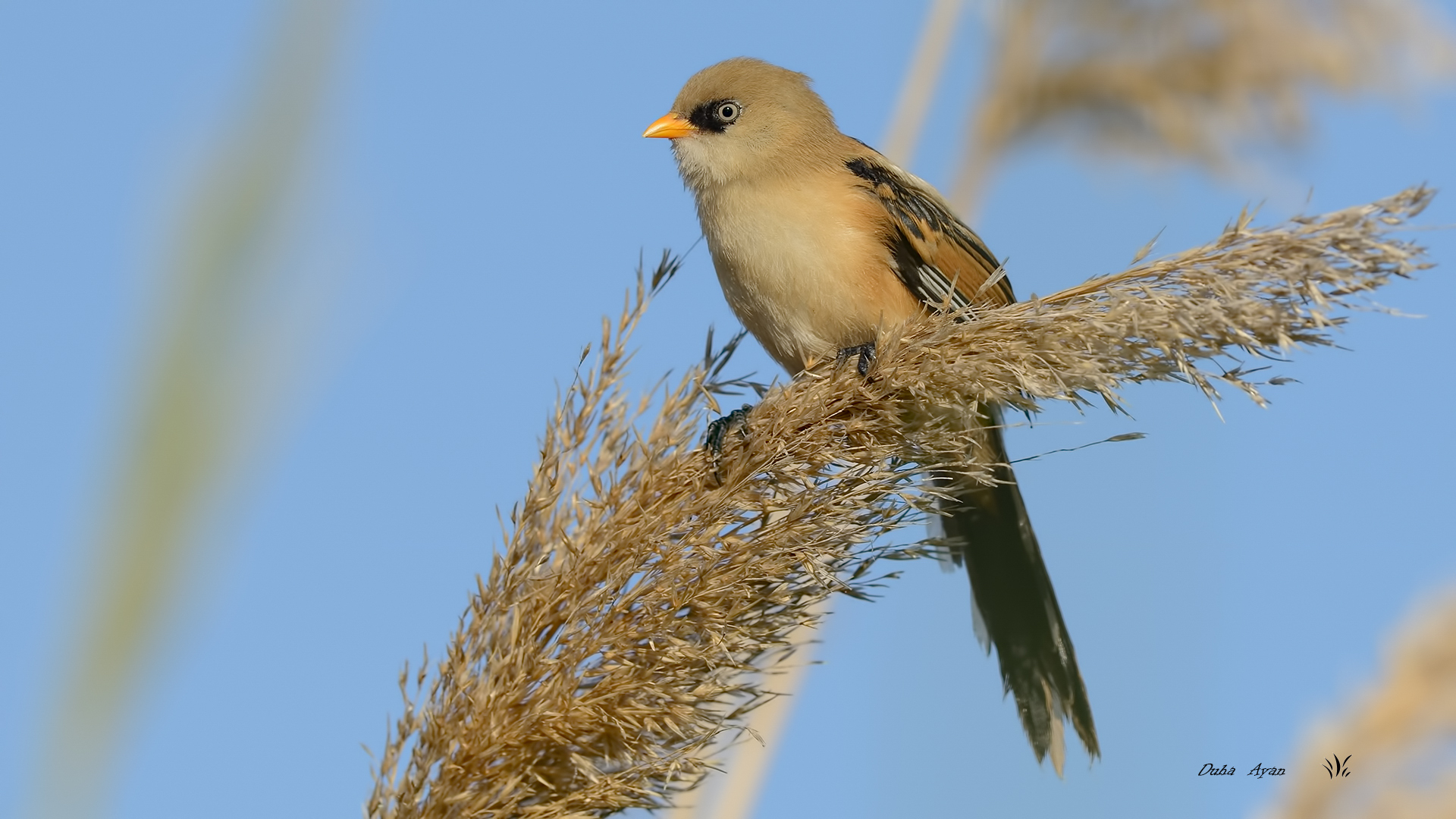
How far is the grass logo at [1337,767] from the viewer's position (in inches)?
93.6

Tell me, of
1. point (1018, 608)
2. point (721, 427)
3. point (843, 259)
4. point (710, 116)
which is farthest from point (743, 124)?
point (1018, 608)

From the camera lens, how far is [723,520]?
73.3 inches

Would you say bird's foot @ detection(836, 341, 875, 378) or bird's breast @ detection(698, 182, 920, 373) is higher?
bird's breast @ detection(698, 182, 920, 373)

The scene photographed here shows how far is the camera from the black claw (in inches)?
78.5

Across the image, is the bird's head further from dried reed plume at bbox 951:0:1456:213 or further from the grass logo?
the grass logo

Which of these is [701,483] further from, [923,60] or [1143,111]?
[1143,111]

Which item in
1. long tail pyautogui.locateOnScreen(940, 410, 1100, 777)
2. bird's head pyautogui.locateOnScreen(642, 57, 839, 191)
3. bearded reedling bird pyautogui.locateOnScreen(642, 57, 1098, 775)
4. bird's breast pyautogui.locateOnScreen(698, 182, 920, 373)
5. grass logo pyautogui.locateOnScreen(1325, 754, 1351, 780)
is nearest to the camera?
long tail pyautogui.locateOnScreen(940, 410, 1100, 777)

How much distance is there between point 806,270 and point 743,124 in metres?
0.55

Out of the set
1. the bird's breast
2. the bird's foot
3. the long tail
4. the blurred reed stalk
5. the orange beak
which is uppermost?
the blurred reed stalk

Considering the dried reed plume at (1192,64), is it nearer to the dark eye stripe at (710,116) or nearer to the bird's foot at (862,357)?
the dark eye stripe at (710,116)

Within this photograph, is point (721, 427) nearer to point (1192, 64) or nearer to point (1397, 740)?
point (1397, 740)

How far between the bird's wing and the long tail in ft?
0.97

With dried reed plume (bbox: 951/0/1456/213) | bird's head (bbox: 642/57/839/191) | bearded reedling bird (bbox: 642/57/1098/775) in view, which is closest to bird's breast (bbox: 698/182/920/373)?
bearded reedling bird (bbox: 642/57/1098/775)

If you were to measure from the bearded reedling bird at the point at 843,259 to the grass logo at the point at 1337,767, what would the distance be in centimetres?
58
